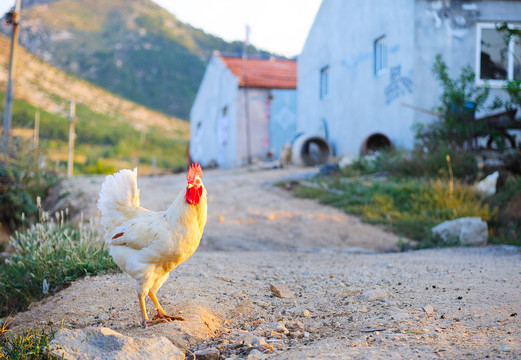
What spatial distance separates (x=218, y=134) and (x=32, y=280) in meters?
19.6

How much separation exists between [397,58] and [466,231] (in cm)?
714

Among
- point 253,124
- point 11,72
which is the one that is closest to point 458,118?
point 11,72

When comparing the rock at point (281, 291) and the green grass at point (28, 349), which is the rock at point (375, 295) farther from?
the green grass at point (28, 349)

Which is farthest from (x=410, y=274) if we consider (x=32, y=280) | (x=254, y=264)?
(x=32, y=280)

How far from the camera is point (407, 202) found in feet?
28.1

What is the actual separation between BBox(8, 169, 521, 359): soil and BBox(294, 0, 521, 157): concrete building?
6.68 meters

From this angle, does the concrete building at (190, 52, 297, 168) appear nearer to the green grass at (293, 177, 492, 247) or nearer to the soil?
the green grass at (293, 177, 492, 247)

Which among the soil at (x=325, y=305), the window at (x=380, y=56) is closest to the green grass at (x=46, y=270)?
the soil at (x=325, y=305)

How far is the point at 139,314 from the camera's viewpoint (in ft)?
11.7

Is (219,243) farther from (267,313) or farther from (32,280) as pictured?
(267,313)

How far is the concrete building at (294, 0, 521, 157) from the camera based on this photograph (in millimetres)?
11859

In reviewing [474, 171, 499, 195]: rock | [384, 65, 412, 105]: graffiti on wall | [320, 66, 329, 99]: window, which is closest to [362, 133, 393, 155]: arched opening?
[384, 65, 412, 105]: graffiti on wall

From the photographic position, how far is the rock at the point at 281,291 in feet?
12.8

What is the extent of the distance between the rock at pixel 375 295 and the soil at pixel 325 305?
2cm
